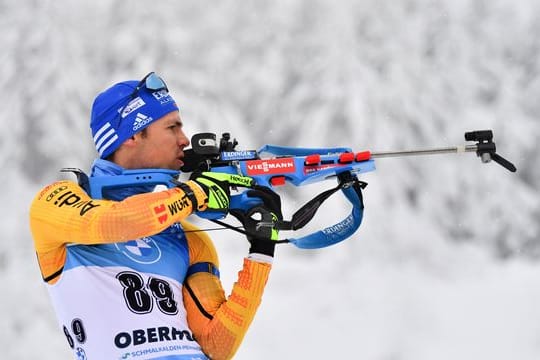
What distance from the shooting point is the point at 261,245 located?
2.67m

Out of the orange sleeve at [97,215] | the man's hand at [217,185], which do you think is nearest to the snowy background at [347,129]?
the man's hand at [217,185]

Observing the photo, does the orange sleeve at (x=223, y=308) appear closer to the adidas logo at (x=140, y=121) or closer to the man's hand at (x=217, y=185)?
the man's hand at (x=217, y=185)

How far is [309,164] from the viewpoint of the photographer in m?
2.95

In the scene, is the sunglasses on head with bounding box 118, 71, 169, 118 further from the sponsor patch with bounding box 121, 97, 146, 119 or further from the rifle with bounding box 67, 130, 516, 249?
the rifle with bounding box 67, 130, 516, 249

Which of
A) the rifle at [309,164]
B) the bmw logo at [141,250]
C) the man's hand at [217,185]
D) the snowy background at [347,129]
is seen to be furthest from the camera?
the snowy background at [347,129]

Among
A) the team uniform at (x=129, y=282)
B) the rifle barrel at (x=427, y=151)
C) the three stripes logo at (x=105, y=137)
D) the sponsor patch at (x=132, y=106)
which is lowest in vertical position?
the team uniform at (x=129, y=282)

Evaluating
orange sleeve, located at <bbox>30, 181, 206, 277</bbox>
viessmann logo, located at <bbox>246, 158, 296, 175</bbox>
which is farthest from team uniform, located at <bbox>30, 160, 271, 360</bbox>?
viessmann logo, located at <bbox>246, 158, 296, 175</bbox>

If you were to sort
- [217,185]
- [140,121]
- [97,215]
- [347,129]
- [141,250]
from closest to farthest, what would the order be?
1. [97,215]
2. [217,185]
3. [141,250]
4. [140,121]
5. [347,129]

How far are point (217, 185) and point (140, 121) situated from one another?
46 cm

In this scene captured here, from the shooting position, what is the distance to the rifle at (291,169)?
269 centimetres

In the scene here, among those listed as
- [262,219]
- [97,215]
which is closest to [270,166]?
[262,219]

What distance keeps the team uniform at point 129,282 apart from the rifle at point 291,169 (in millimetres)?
97

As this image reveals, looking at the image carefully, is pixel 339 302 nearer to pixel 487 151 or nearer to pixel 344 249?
pixel 344 249

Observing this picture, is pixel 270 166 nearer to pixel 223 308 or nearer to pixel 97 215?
pixel 223 308
